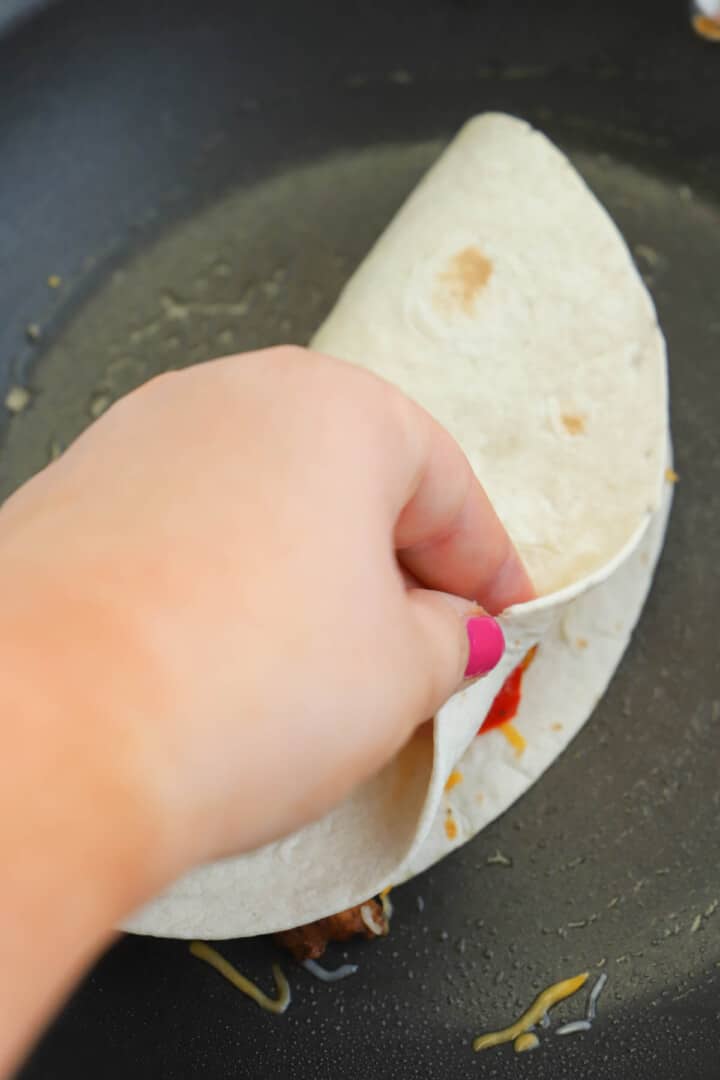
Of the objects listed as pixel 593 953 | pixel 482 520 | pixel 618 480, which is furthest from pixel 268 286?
pixel 593 953

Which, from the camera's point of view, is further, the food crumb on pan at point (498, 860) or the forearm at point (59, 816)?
the food crumb on pan at point (498, 860)

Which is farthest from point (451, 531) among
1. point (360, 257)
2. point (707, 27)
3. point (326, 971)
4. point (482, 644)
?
point (707, 27)

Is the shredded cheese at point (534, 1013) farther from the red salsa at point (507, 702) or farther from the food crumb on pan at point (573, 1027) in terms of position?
the red salsa at point (507, 702)

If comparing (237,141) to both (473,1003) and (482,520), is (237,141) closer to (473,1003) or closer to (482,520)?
(482,520)

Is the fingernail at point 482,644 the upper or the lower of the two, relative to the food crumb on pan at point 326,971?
upper

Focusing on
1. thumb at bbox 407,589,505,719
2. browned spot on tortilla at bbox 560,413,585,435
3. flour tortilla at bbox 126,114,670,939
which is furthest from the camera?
browned spot on tortilla at bbox 560,413,585,435

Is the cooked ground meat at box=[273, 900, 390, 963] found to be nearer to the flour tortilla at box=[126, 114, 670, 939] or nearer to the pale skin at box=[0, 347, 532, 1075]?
the flour tortilla at box=[126, 114, 670, 939]

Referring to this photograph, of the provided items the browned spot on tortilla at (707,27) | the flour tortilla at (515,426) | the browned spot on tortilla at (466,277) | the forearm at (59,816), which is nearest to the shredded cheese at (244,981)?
the flour tortilla at (515,426)

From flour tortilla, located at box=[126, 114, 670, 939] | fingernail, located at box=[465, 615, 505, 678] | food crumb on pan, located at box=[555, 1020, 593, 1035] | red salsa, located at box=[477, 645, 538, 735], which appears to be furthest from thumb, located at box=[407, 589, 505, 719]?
food crumb on pan, located at box=[555, 1020, 593, 1035]
